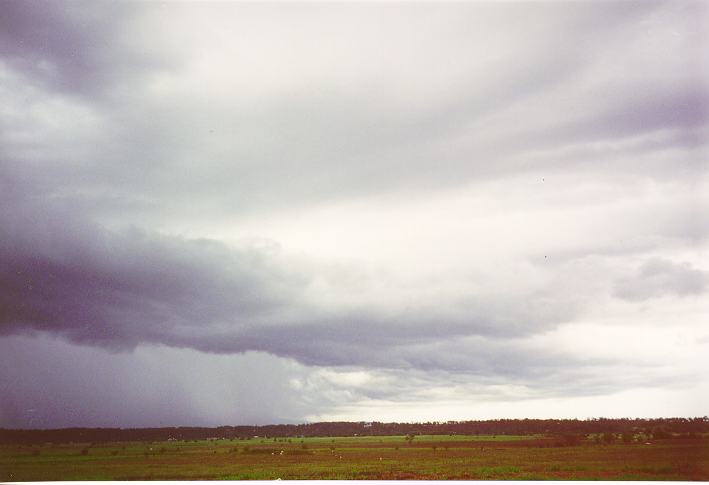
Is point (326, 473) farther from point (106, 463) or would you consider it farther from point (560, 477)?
point (106, 463)

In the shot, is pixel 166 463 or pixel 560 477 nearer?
pixel 560 477

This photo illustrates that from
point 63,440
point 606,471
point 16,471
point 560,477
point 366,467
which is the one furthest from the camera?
point 63,440

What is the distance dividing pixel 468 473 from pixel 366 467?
1284cm

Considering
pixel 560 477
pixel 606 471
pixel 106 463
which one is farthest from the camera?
pixel 106 463

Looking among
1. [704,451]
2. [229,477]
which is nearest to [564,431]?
[704,451]

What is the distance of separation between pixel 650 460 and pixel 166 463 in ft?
208

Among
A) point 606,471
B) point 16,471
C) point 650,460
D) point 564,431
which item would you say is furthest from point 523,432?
point 16,471

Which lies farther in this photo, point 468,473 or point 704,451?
point 704,451

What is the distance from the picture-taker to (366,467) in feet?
233

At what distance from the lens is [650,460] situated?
72500 mm

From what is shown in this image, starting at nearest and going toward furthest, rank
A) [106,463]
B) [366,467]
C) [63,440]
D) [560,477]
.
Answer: [560,477] → [366,467] → [106,463] → [63,440]

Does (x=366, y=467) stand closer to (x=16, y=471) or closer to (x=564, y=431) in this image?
(x=16, y=471)

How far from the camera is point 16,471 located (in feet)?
255

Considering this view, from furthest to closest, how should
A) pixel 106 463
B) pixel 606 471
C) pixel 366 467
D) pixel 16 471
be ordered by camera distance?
pixel 106 463 → pixel 16 471 → pixel 366 467 → pixel 606 471
